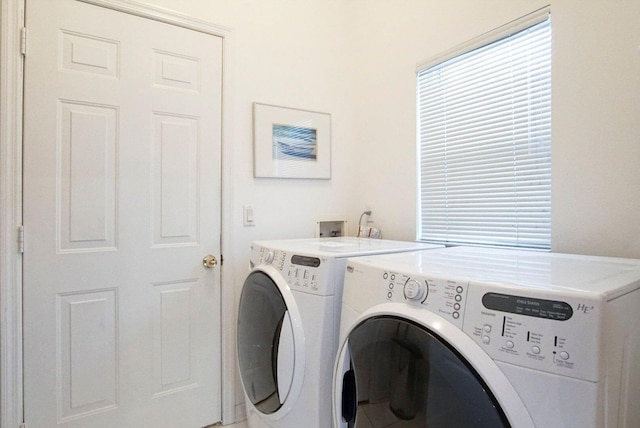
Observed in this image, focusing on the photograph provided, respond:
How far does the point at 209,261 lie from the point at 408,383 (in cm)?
137

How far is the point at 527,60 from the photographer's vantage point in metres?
1.51

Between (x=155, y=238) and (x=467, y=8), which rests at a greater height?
(x=467, y=8)

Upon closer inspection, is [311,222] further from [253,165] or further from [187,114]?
[187,114]

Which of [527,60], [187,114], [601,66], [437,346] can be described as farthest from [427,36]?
[437,346]

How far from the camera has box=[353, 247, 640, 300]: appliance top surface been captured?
27.9 inches

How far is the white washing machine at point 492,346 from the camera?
0.62 meters

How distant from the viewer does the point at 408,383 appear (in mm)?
859

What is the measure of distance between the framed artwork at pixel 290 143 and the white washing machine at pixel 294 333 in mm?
715

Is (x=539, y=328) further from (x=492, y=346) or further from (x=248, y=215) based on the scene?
(x=248, y=215)

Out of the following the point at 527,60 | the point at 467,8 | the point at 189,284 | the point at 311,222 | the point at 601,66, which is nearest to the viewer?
the point at 601,66

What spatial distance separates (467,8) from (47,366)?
258cm

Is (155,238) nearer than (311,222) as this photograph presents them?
Yes

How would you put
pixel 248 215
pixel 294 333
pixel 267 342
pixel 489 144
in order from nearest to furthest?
1. pixel 294 333
2. pixel 267 342
3. pixel 489 144
4. pixel 248 215

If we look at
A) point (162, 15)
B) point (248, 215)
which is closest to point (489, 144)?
point (248, 215)
